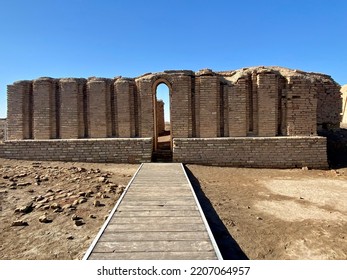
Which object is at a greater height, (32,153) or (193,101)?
(193,101)

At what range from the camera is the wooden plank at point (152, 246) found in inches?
111

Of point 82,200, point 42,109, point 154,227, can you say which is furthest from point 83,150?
point 154,227

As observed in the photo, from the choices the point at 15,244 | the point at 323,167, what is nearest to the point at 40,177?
the point at 15,244

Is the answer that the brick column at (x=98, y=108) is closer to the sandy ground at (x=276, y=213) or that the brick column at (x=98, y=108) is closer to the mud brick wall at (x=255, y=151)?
the mud brick wall at (x=255, y=151)

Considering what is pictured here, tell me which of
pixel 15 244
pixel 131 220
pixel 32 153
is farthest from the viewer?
pixel 32 153

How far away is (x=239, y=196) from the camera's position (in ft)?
19.5

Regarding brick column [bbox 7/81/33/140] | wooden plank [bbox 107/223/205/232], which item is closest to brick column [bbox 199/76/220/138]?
wooden plank [bbox 107/223/205/232]

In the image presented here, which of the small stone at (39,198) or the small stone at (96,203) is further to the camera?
the small stone at (39,198)

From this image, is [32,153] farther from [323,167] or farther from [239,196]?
[323,167]

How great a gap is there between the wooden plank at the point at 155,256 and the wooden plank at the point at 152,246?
2.5 inches

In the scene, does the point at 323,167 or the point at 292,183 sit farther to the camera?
the point at 323,167

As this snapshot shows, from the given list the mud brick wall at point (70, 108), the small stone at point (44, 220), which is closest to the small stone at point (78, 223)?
the small stone at point (44, 220)

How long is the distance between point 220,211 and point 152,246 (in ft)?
7.60

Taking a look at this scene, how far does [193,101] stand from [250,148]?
10.0 ft
